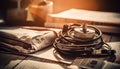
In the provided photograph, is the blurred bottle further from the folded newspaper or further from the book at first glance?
the folded newspaper

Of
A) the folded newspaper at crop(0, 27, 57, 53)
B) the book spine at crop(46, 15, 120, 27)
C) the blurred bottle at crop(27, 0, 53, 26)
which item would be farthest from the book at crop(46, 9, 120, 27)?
the folded newspaper at crop(0, 27, 57, 53)

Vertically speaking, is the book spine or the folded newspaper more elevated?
the book spine

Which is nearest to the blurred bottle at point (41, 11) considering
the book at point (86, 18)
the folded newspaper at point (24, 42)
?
the book at point (86, 18)

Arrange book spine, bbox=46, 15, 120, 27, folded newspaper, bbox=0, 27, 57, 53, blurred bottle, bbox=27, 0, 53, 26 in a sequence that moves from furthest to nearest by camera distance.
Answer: blurred bottle, bbox=27, 0, 53, 26 → book spine, bbox=46, 15, 120, 27 → folded newspaper, bbox=0, 27, 57, 53

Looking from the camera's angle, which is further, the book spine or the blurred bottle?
the blurred bottle

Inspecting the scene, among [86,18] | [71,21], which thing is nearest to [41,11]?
[71,21]

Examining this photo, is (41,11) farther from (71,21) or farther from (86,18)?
(86,18)

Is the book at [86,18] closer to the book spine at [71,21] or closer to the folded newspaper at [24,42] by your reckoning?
the book spine at [71,21]

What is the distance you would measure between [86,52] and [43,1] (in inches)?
74.0

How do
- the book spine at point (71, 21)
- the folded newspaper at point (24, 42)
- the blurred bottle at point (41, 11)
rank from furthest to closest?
the blurred bottle at point (41, 11) → the book spine at point (71, 21) → the folded newspaper at point (24, 42)

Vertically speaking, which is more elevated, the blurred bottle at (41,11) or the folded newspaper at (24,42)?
the blurred bottle at (41,11)

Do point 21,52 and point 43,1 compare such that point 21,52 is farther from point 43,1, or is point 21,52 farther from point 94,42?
point 43,1

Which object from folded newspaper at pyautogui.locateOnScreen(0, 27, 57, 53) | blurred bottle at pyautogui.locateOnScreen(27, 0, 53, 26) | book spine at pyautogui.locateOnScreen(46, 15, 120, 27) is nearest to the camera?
folded newspaper at pyautogui.locateOnScreen(0, 27, 57, 53)

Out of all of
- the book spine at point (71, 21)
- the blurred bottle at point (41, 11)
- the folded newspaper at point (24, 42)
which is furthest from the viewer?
the blurred bottle at point (41, 11)
